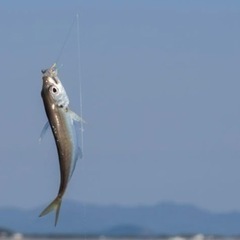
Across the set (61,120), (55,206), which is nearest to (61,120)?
(61,120)

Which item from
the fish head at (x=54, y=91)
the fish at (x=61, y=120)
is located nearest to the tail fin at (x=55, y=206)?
the fish at (x=61, y=120)

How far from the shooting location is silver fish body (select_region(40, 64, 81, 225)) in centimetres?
1534

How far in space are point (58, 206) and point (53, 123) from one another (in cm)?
94

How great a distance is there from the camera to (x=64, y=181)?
15.8 meters

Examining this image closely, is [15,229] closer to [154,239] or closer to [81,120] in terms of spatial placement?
[154,239]

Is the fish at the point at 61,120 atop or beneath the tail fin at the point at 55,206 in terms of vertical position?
atop

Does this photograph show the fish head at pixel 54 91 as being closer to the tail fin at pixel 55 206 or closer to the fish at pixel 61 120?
the fish at pixel 61 120

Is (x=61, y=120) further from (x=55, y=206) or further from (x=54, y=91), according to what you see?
(x=55, y=206)

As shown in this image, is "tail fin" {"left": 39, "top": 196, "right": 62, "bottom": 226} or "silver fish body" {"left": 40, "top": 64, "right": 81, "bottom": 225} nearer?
"silver fish body" {"left": 40, "top": 64, "right": 81, "bottom": 225}

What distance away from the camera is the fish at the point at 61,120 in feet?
50.3

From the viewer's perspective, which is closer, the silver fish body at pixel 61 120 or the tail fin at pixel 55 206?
the silver fish body at pixel 61 120

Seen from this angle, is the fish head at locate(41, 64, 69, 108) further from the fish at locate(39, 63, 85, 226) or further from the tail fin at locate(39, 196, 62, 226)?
the tail fin at locate(39, 196, 62, 226)

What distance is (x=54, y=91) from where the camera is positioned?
15.3 metres

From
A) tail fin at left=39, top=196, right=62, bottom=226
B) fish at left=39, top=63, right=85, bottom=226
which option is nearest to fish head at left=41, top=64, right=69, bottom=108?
fish at left=39, top=63, right=85, bottom=226
